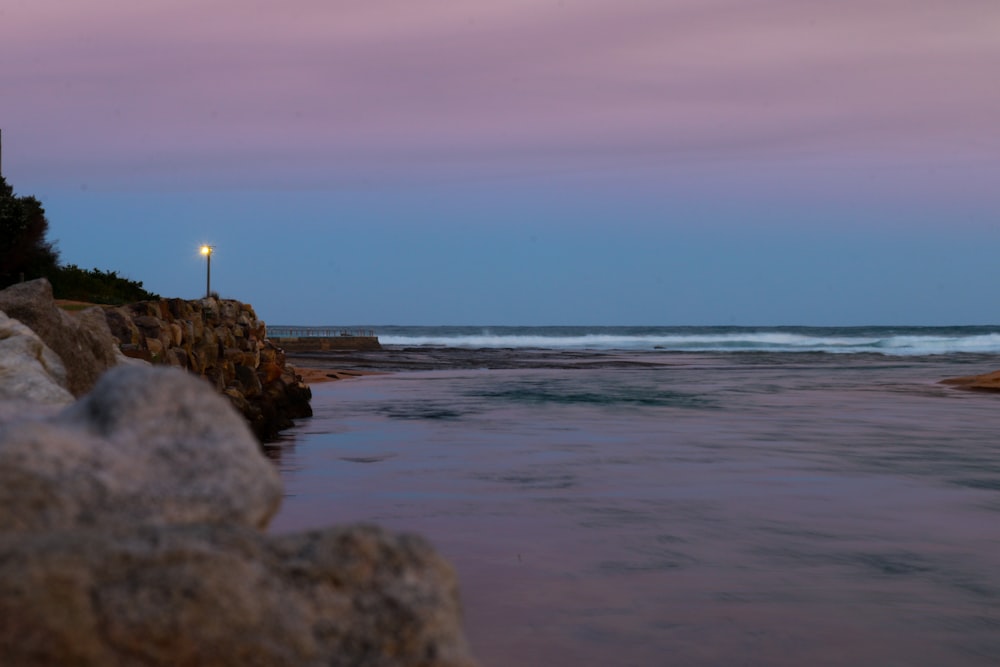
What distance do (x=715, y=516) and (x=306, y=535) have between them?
29.3 feet

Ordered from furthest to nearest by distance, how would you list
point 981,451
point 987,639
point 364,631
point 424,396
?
1. point 424,396
2. point 981,451
3. point 987,639
4. point 364,631

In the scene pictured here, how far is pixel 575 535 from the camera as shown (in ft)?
33.9

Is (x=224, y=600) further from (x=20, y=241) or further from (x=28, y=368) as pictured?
(x=20, y=241)

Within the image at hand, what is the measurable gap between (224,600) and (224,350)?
1933 cm

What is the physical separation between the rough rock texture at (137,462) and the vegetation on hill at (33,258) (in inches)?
1618

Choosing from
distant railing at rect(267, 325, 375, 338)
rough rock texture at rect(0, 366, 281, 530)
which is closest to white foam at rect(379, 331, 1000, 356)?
distant railing at rect(267, 325, 375, 338)

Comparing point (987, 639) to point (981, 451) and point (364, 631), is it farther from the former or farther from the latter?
point (981, 451)

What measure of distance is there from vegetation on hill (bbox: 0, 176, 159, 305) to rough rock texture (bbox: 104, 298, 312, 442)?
21.7 m

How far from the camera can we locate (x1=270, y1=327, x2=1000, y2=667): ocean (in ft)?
23.6

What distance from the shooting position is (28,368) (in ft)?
22.0

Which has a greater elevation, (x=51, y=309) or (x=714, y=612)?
(x=51, y=309)

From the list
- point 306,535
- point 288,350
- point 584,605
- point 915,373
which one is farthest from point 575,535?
point 288,350

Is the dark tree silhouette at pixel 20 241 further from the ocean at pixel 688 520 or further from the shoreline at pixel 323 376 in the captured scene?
the ocean at pixel 688 520

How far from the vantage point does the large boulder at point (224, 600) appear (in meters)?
2.51
